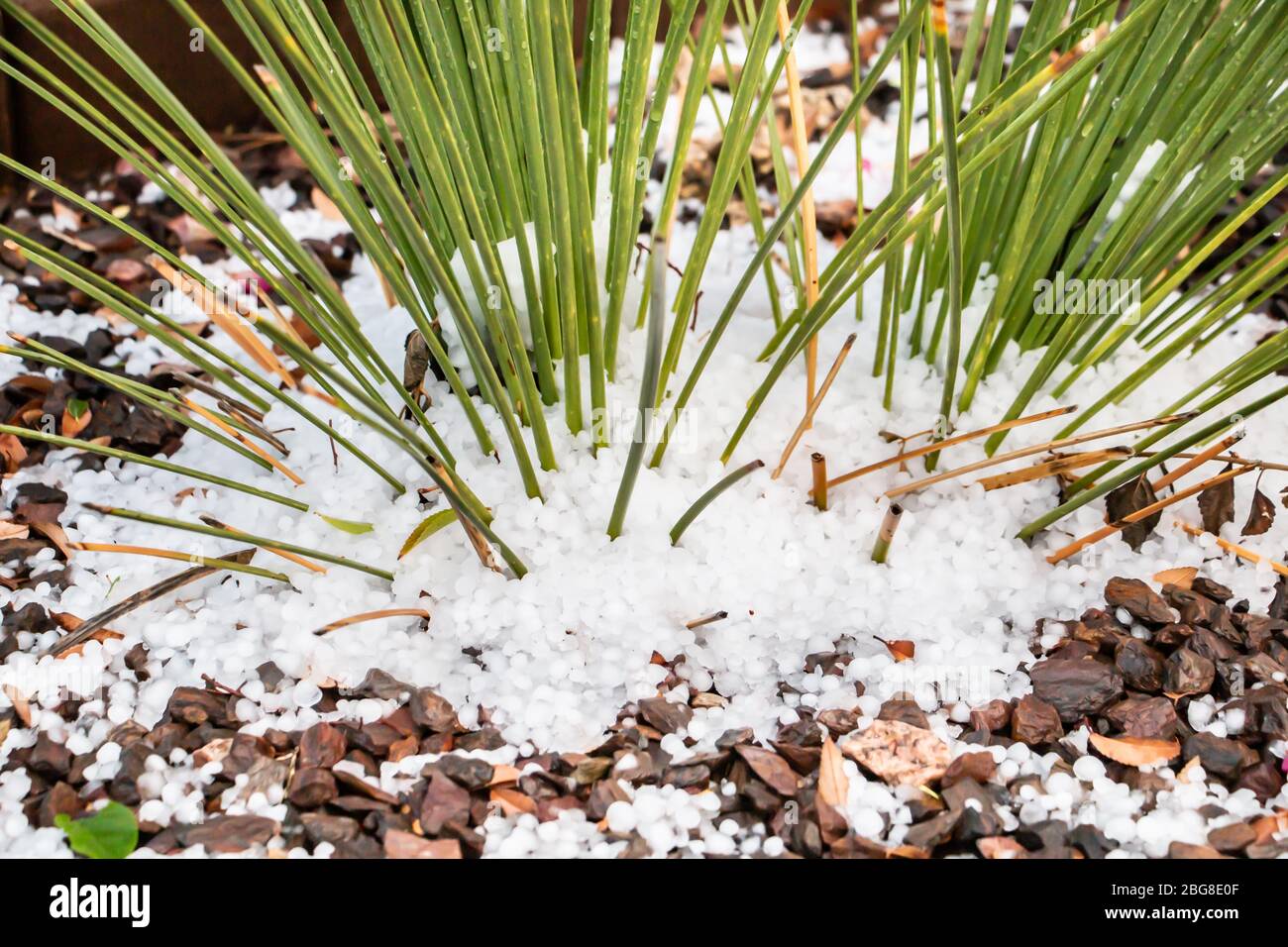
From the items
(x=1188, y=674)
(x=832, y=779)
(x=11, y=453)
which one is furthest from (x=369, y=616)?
(x=1188, y=674)

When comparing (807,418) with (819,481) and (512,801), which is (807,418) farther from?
(512,801)

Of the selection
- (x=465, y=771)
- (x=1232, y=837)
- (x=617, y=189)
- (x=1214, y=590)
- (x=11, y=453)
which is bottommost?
(x=1232, y=837)

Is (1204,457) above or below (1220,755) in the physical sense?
above

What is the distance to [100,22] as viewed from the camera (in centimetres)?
81

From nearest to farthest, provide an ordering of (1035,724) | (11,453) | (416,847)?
(416,847), (1035,724), (11,453)

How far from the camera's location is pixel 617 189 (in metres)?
0.95

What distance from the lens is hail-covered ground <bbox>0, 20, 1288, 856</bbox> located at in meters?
0.91

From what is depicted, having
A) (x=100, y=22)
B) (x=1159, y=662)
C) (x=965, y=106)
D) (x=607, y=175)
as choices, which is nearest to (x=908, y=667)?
(x=1159, y=662)

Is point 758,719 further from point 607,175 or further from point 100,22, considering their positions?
point 100,22

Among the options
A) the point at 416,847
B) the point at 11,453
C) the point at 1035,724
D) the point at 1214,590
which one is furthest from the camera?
the point at 11,453

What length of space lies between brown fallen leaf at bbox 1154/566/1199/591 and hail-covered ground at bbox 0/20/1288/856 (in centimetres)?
1

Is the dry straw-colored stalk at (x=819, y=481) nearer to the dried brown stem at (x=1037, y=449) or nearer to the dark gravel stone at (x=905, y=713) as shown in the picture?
the dried brown stem at (x=1037, y=449)

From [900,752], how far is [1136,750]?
0.66ft

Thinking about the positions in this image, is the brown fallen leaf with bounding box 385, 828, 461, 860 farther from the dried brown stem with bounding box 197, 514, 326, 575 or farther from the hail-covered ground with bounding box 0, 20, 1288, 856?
the dried brown stem with bounding box 197, 514, 326, 575
